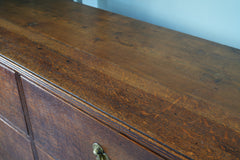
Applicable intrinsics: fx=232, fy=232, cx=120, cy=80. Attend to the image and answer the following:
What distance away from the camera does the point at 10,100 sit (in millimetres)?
709

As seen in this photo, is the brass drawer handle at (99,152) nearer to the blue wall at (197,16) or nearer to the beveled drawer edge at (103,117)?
the beveled drawer edge at (103,117)

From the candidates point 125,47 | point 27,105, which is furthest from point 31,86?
point 125,47

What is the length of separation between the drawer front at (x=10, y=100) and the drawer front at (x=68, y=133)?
0.17 feet

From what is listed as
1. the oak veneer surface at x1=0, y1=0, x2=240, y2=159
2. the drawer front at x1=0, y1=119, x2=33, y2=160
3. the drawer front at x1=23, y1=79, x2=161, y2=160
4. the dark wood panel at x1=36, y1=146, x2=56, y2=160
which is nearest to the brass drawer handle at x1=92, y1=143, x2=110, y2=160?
the drawer front at x1=23, y1=79, x2=161, y2=160

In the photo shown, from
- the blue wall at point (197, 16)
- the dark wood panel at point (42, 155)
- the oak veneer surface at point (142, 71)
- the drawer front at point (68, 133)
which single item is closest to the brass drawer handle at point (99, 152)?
the drawer front at point (68, 133)

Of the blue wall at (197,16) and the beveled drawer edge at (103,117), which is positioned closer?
the beveled drawer edge at (103,117)

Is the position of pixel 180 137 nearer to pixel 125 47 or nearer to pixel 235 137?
pixel 235 137

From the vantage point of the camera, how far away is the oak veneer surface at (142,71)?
0.42 metres

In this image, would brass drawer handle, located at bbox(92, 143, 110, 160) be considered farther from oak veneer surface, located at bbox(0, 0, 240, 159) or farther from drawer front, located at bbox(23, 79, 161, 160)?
oak veneer surface, located at bbox(0, 0, 240, 159)

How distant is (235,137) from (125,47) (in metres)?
0.38

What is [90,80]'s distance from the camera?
528 mm

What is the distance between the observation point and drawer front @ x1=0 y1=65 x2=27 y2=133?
25.6 inches

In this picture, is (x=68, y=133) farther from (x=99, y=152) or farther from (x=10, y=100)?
(x=10, y=100)

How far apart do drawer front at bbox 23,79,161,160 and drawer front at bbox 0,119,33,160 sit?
4.1 inches
